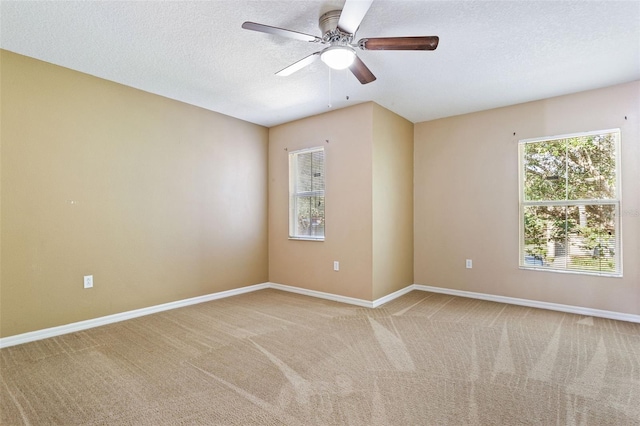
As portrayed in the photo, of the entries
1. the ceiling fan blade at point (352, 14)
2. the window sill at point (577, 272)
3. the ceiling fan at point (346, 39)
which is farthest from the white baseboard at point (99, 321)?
the window sill at point (577, 272)

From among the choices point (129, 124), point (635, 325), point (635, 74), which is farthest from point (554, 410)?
point (129, 124)

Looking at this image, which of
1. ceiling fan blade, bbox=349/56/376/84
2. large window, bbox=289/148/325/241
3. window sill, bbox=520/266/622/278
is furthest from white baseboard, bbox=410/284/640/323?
ceiling fan blade, bbox=349/56/376/84

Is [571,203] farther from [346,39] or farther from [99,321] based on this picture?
[99,321]

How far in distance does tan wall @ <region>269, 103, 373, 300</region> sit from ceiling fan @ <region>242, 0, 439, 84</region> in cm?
163

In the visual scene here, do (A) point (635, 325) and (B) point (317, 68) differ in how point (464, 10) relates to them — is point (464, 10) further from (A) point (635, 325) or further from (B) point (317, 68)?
(A) point (635, 325)

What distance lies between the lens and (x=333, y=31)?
2303mm

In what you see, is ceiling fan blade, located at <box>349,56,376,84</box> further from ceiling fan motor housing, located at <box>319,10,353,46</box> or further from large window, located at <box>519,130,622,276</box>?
large window, located at <box>519,130,622,276</box>

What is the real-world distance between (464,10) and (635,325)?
357 cm

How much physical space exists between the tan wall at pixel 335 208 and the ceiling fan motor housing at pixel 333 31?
5.87ft

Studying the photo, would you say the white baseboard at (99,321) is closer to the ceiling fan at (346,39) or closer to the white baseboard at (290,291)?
Answer: the white baseboard at (290,291)

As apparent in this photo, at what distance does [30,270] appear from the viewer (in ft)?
9.63

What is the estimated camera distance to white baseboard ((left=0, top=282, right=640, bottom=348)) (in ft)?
9.80

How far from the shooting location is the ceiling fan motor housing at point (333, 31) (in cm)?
227

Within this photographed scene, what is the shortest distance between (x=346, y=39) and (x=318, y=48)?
1.81 feet
